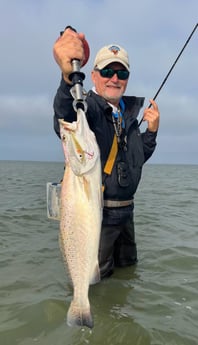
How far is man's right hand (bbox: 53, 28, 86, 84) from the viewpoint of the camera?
3049mm

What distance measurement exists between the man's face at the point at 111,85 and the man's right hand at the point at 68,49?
3.75ft

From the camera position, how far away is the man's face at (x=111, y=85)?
167 inches

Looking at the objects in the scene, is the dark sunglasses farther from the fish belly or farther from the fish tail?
the fish tail

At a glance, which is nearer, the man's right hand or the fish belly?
the fish belly

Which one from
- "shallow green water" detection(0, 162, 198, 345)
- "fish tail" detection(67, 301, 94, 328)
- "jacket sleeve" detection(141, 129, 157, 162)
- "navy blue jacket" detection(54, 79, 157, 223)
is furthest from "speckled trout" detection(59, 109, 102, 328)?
"jacket sleeve" detection(141, 129, 157, 162)

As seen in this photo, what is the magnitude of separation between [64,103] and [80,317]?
1.82 m

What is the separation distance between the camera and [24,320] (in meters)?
4.39

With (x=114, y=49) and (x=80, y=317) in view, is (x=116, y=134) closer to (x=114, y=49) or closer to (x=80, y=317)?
(x=114, y=49)

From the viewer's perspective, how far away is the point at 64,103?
343 cm

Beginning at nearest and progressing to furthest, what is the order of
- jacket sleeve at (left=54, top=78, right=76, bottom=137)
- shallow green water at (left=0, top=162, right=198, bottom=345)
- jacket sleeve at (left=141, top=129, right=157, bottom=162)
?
jacket sleeve at (left=54, top=78, right=76, bottom=137) < shallow green water at (left=0, top=162, right=198, bottom=345) < jacket sleeve at (left=141, top=129, right=157, bottom=162)

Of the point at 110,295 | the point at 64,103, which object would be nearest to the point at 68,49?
the point at 64,103

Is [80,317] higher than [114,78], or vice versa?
[114,78]

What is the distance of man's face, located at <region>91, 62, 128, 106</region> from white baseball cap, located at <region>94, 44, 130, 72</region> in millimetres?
54

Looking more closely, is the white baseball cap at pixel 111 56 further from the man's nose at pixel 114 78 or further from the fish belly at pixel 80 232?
the fish belly at pixel 80 232
